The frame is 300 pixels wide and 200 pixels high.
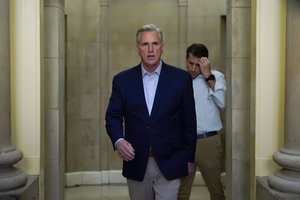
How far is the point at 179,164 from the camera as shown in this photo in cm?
326

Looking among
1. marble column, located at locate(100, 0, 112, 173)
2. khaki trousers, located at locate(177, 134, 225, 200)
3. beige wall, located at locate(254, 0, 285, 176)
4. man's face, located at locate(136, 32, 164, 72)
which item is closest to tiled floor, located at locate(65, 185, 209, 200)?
marble column, located at locate(100, 0, 112, 173)

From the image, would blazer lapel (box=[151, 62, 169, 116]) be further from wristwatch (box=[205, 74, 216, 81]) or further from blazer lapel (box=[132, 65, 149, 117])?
wristwatch (box=[205, 74, 216, 81])

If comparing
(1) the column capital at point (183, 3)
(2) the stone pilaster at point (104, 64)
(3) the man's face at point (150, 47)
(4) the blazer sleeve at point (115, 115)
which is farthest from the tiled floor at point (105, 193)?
(3) the man's face at point (150, 47)

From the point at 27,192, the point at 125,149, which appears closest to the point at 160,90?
the point at 125,149

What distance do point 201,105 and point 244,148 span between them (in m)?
0.58

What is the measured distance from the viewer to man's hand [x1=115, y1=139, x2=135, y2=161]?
10.1 feet

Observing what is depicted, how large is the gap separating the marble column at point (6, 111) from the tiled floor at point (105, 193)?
2850 millimetres

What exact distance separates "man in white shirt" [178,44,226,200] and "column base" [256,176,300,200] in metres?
0.71

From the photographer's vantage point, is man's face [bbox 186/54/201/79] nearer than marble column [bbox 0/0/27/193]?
No

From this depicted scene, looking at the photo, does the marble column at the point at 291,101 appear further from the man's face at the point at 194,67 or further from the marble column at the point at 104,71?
the marble column at the point at 104,71

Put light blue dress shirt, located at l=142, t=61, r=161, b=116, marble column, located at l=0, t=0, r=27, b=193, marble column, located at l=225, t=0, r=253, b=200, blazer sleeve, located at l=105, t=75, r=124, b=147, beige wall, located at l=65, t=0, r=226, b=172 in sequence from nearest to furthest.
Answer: blazer sleeve, located at l=105, t=75, r=124, b=147
light blue dress shirt, located at l=142, t=61, r=161, b=116
marble column, located at l=0, t=0, r=27, b=193
marble column, located at l=225, t=0, r=253, b=200
beige wall, located at l=65, t=0, r=226, b=172

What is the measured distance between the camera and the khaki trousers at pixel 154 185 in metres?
3.26

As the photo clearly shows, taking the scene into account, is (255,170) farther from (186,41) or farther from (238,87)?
(186,41)

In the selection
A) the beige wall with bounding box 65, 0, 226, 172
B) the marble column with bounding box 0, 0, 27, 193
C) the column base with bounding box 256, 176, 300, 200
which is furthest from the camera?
the beige wall with bounding box 65, 0, 226, 172
